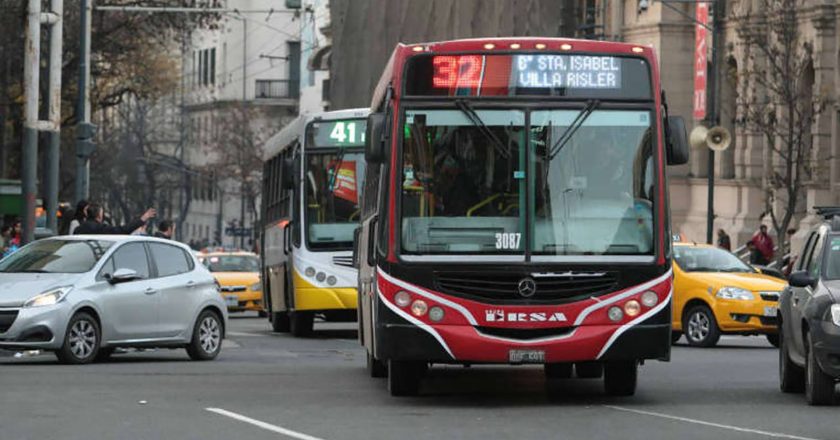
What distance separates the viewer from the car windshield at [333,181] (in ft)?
97.3

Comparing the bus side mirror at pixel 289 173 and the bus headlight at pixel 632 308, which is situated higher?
the bus side mirror at pixel 289 173

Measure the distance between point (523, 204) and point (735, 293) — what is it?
462 inches

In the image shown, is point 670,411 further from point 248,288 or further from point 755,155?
point 755,155

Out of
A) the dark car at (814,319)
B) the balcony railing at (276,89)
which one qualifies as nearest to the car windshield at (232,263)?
the dark car at (814,319)

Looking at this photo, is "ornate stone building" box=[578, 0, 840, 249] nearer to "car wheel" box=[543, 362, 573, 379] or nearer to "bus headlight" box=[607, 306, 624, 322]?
"car wheel" box=[543, 362, 573, 379]

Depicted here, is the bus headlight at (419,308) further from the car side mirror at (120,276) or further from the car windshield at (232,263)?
the car windshield at (232,263)

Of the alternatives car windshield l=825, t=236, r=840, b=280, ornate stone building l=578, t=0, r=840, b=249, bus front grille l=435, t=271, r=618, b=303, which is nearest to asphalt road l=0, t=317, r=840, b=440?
bus front grille l=435, t=271, r=618, b=303

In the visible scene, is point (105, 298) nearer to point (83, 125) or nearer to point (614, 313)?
point (614, 313)

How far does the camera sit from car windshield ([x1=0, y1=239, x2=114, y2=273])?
75.0 feet

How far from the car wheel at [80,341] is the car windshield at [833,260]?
8138 millimetres

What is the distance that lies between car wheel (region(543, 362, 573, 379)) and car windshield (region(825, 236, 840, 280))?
359 cm

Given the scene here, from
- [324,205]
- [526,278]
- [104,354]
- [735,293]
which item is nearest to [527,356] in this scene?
[526,278]

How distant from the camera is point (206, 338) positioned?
24.5m

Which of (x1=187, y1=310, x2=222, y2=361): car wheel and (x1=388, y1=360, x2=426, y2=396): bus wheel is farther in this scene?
(x1=187, y1=310, x2=222, y2=361): car wheel
